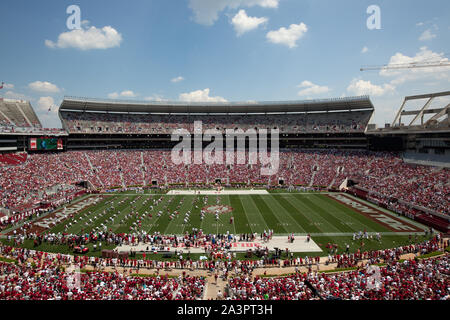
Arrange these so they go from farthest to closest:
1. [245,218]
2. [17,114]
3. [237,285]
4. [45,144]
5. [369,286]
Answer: [17,114]
[45,144]
[245,218]
[237,285]
[369,286]

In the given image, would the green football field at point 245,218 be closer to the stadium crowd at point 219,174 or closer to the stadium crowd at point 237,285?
the stadium crowd at point 219,174

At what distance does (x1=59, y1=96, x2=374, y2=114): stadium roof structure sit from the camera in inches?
2292

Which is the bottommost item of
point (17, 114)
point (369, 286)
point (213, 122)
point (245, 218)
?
point (245, 218)

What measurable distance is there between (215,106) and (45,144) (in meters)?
35.3

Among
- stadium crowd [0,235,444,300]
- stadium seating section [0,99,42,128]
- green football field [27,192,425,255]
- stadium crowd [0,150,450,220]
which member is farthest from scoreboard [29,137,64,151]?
stadium crowd [0,235,444,300]

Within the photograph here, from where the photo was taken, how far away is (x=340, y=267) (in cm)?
1862

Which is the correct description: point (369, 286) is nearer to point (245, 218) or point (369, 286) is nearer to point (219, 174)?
point (245, 218)

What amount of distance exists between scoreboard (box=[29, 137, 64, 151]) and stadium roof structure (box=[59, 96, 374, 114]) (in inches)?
370

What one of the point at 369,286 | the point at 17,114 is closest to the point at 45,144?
the point at 17,114

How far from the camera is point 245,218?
29.0m

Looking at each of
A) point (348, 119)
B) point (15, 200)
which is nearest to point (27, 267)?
point (15, 200)
